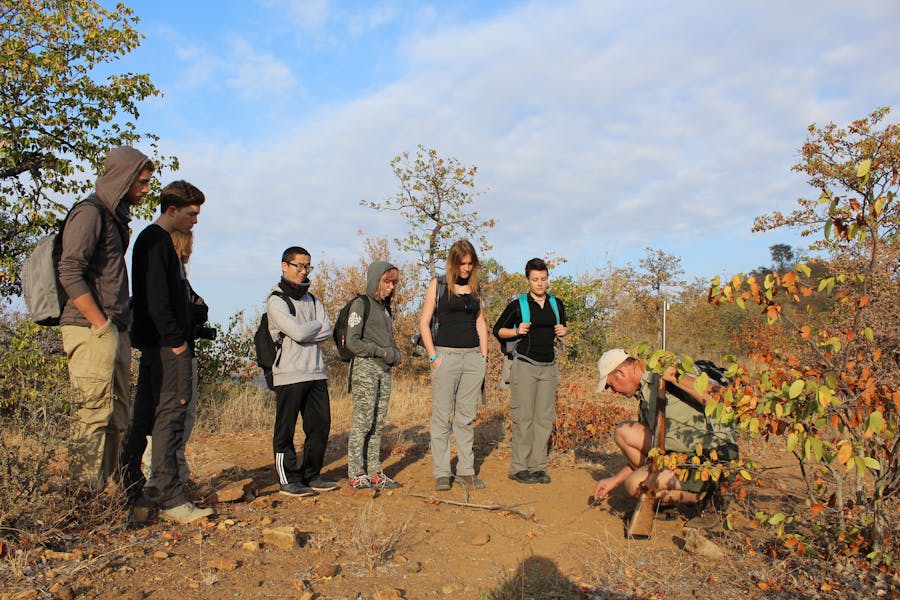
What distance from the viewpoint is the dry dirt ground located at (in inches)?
118

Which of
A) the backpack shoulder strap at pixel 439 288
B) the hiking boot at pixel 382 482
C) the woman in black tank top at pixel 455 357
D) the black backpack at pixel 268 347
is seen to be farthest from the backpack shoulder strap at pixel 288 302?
the hiking boot at pixel 382 482

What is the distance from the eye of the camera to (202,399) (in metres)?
8.09

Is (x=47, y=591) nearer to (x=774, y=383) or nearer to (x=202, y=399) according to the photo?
(x=774, y=383)

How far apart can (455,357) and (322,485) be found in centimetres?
144

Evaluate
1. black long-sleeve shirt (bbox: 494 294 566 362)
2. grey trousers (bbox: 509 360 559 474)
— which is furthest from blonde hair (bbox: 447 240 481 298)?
grey trousers (bbox: 509 360 559 474)

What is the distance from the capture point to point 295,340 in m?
4.71

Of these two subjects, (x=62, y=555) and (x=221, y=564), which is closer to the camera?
(x=62, y=555)

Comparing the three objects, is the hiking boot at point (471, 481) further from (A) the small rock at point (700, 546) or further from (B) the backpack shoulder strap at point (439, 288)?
(A) the small rock at point (700, 546)

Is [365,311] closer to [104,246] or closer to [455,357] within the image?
[455,357]

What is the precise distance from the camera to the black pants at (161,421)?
12.4ft

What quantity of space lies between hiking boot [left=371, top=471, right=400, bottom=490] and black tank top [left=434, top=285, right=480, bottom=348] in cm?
116

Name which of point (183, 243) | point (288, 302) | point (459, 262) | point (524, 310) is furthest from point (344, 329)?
point (524, 310)

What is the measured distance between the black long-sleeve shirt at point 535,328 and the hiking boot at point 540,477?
994 millimetres

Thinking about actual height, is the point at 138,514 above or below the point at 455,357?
below
